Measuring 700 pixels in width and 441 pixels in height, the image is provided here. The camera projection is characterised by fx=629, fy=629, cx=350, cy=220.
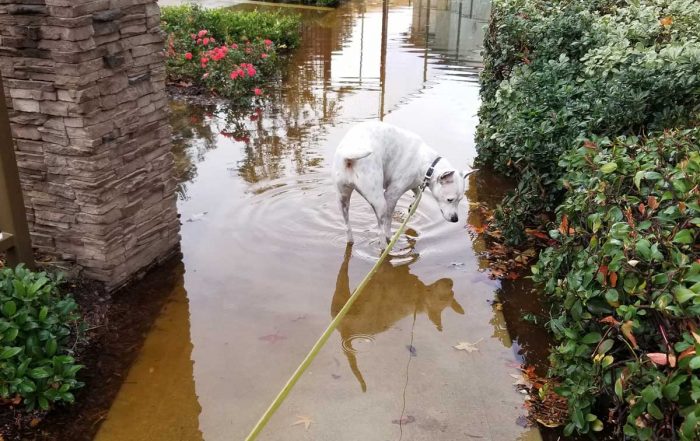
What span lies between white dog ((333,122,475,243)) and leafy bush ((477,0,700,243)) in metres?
0.79

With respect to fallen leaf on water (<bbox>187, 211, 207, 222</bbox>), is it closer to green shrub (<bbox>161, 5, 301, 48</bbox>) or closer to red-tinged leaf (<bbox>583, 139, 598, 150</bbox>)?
red-tinged leaf (<bbox>583, 139, 598, 150</bbox>)

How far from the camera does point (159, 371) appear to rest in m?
4.51

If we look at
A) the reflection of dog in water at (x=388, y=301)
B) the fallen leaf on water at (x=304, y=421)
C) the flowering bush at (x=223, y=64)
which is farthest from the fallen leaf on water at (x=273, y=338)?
the flowering bush at (x=223, y=64)

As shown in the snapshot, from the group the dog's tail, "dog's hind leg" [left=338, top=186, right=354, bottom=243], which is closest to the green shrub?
"dog's hind leg" [left=338, top=186, right=354, bottom=243]

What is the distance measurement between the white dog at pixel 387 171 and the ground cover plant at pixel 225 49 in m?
5.63

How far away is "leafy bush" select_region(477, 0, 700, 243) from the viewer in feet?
17.7

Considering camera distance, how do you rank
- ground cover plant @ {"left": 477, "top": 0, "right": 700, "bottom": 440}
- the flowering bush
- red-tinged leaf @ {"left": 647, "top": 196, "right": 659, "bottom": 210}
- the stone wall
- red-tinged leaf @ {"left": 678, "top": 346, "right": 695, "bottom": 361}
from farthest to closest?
the flowering bush < the stone wall < red-tinged leaf @ {"left": 647, "top": 196, "right": 659, "bottom": 210} < ground cover plant @ {"left": 477, "top": 0, "right": 700, "bottom": 440} < red-tinged leaf @ {"left": 678, "top": 346, "right": 695, "bottom": 361}

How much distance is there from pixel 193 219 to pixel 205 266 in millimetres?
1025

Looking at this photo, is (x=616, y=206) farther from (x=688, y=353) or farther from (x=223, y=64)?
(x=223, y=64)

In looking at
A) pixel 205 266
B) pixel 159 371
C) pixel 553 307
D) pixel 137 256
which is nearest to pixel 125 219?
pixel 137 256

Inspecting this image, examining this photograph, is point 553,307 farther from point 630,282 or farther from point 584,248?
point 630,282

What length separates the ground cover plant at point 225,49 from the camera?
11219mm

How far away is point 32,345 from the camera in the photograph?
3945mm

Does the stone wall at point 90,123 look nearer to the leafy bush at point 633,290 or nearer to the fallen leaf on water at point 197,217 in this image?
the fallen leaf on water at point 197,217
